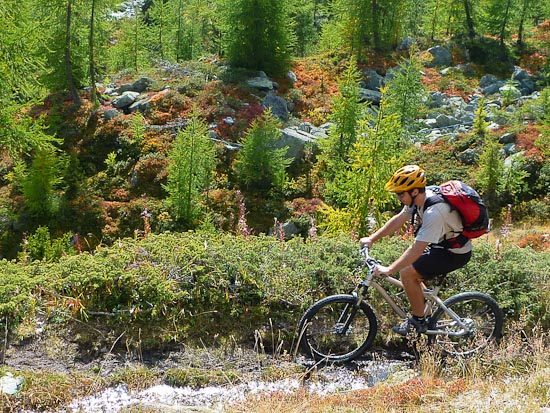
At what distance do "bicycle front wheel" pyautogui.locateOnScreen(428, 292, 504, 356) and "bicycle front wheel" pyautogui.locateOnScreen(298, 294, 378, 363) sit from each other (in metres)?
0.78

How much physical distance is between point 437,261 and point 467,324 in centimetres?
91

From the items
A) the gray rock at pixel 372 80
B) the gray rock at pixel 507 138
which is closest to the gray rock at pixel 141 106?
the gray rock at pixel 372 80

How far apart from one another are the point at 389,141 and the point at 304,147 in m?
10.3

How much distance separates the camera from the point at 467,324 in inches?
222

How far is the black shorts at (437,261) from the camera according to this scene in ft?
17.6

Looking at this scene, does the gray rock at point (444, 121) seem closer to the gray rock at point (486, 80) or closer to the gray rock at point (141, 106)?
the gray rock at point (486, 80)

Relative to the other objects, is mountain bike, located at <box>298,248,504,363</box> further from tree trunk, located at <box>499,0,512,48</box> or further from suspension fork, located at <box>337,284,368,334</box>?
tree trunk, located at <box>499,0,512,48</box>

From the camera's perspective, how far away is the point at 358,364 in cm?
595

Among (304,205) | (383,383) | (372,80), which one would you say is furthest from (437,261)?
(372,80)

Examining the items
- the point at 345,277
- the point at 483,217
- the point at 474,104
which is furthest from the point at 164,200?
the point at 474,104

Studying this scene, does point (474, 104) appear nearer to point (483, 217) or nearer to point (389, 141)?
point (389, 141)

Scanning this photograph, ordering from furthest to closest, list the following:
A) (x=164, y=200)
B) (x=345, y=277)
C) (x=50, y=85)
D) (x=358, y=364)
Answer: (x=50, y=85), (x=164, y=200), (x=345, y=277), (x=358, y=364)

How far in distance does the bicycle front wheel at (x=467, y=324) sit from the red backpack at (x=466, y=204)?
1.06 m

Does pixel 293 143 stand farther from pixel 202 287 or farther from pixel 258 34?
pixel 202 287
